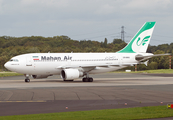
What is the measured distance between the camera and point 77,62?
39.3 m

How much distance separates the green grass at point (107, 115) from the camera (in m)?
12.4

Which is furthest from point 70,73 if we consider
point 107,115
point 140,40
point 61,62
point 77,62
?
point 107,115

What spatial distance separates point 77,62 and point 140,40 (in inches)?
468

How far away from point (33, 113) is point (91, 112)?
2.87m

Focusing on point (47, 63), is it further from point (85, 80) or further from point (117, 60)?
point (117, 60)

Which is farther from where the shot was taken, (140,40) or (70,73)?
(140,40)

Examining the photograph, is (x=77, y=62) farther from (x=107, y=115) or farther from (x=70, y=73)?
(x=107, y=115)

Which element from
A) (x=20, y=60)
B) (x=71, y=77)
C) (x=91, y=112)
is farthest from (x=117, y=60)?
(x=91, y=112)

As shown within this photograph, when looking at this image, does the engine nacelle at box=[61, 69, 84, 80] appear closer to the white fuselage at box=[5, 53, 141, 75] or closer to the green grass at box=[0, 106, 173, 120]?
the white fuselage at box=[5, 53, 141, 75]

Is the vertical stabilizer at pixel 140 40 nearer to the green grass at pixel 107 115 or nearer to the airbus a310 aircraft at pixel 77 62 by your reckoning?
the airbus a310 aircraft at pixel 77 62

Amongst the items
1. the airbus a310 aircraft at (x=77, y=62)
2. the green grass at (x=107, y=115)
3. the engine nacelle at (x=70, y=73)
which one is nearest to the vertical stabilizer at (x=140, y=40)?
the airbus a310 aircraft at (x=77, y=62)

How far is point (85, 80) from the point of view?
39.0 meters

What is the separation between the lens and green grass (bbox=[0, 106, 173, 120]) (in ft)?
40.6

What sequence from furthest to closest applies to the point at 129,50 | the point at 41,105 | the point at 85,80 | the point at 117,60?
the point at 129,50
the point at 117,60
the point at 85,80
the point at 41,105
